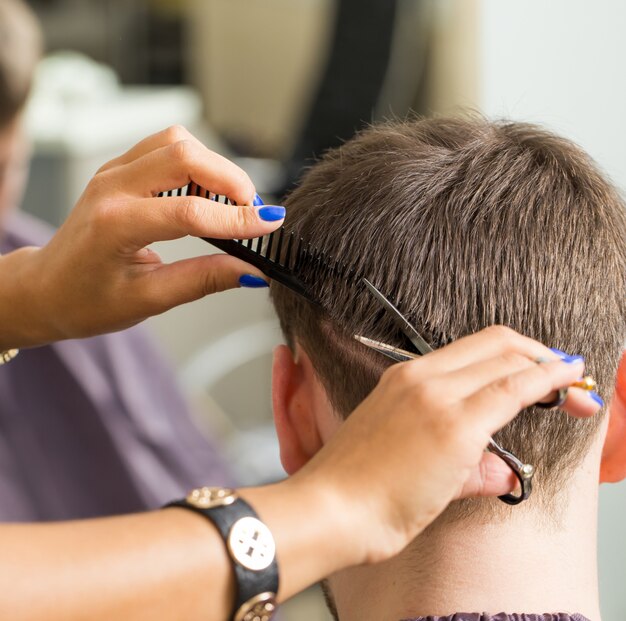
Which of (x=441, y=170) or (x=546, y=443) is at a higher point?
(x=441, y=170)

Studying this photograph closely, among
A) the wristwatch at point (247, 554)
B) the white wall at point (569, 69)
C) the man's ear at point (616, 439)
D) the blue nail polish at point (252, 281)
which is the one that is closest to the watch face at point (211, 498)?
the wristwatch at point (247, 554)

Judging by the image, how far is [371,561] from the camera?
1.56 feet

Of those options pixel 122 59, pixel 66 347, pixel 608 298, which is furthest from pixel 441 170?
pixel 122 59

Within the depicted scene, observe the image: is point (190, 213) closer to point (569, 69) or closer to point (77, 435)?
point (77, 435)

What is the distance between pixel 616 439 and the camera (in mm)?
740

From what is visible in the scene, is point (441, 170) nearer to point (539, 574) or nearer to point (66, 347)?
point (539, 574)

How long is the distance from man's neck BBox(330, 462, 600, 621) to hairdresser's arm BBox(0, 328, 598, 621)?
0.63 feet

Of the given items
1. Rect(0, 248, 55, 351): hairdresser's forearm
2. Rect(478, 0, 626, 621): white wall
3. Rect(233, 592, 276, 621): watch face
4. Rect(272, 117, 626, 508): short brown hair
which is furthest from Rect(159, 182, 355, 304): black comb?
Rect(478, 0, 626, 621): white wall

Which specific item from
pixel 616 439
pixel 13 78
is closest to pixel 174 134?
pixel 616 439

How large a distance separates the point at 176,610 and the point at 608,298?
403mm

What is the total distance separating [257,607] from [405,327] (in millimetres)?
232

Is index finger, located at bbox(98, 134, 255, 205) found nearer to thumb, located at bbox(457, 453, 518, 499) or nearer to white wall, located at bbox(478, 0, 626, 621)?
thumb, located at bbox(457, 453, 518, 499)

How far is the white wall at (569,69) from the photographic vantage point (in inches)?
59.6

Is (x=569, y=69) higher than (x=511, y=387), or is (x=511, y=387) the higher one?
(x=569, y=69)
